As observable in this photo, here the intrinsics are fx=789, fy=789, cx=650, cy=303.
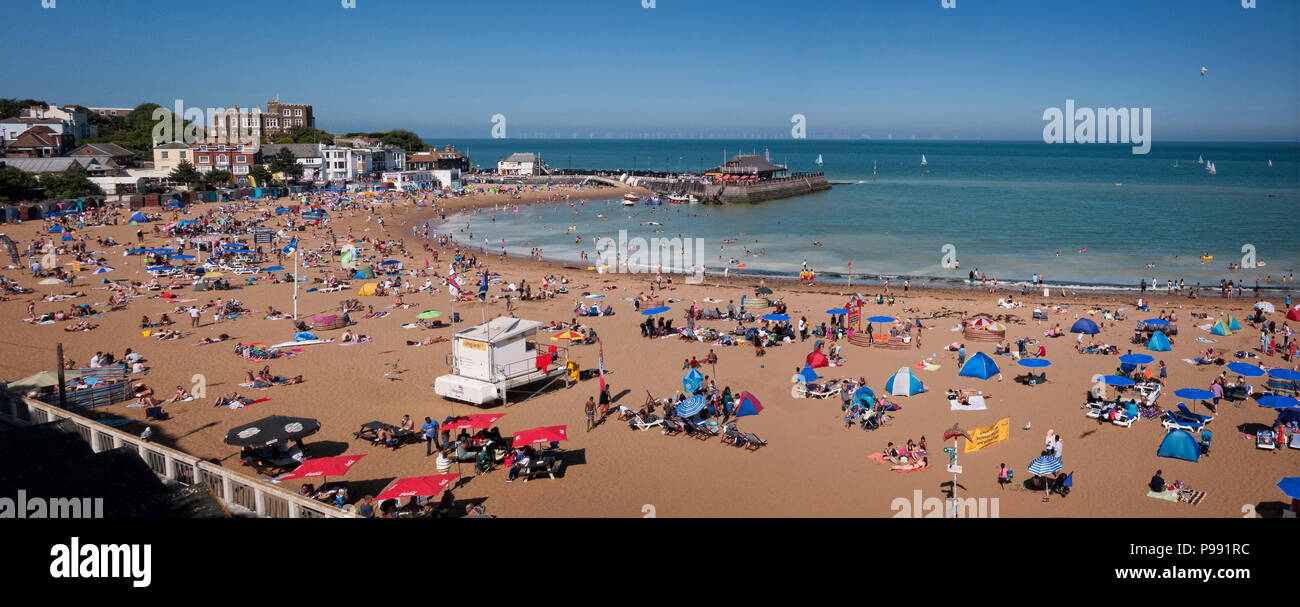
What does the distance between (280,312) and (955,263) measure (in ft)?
99.8

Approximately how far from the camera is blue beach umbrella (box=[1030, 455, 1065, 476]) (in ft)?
38.9

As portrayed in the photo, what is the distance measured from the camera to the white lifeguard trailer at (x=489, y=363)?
15859 millimetres

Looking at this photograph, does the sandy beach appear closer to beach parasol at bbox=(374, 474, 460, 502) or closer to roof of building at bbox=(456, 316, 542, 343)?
beach parasol at bbox=(374, 474, 460, 502)

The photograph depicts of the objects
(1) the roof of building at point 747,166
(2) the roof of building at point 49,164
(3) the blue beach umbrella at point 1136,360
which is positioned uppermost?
(1) the roof of building at point 747,166

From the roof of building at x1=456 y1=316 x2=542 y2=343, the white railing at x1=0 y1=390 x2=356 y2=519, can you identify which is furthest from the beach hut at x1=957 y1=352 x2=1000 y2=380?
the white railing at x1=0 y1=390 x2=356 y2=519

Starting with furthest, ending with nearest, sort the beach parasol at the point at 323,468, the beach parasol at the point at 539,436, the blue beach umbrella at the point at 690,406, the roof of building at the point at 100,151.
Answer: the roof of building at the point at 100,151 → the blue beach umbrella at the point at 690,406 → the beach parasol at the point at 539,436 → the beach parasol at the point at 323,468

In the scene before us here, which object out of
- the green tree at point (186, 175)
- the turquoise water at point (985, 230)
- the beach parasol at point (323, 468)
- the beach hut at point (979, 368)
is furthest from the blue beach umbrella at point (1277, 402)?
the green tree at point (186, 175)

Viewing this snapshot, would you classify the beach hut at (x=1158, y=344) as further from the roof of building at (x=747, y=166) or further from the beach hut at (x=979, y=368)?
the roof of building at (x=747, y=166)

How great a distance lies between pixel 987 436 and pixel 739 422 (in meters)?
4.40

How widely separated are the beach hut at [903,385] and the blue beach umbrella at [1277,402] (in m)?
6.27

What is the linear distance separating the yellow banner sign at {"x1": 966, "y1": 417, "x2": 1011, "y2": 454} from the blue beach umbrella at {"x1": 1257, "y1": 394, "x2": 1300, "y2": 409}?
18.0 feet
